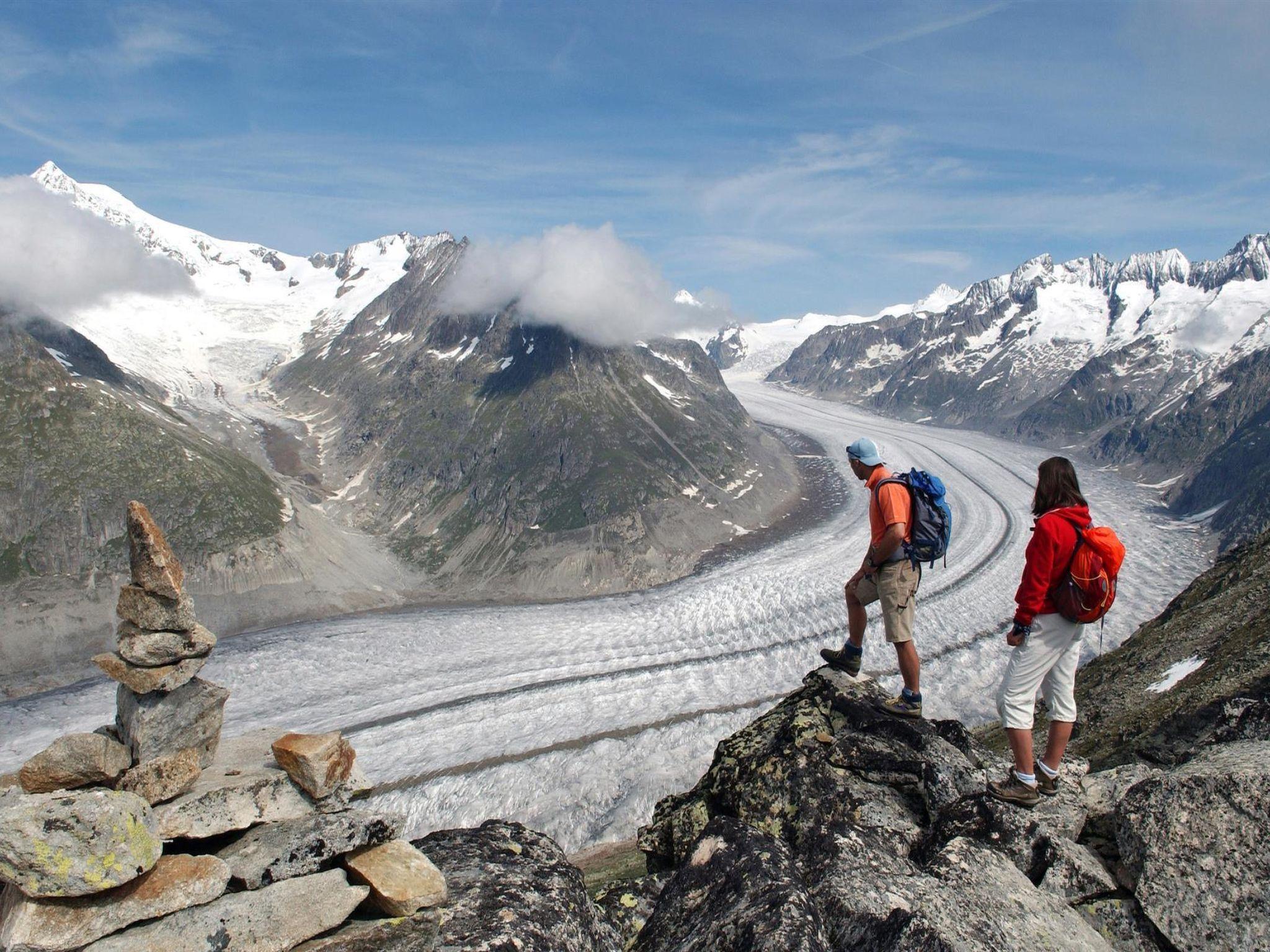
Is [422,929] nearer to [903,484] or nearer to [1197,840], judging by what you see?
[1197,840]

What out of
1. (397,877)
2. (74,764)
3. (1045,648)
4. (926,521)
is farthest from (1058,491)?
(74,764)

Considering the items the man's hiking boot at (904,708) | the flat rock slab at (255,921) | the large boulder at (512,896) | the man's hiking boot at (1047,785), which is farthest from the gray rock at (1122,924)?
the flat rock slab at (255,921)

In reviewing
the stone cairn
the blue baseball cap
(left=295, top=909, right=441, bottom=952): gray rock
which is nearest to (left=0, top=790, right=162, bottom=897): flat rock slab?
the stone cairn

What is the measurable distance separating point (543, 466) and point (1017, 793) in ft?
449

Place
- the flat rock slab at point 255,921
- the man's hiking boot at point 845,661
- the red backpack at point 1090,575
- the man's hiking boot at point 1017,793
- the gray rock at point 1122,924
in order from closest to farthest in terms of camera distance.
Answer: the flat rock slab at point 255,921
the gray rock at point 1122,924
the red backpack at point 1090,575
the man's hiking boot at point 1017,793
the man's hiking boot at point 845,661

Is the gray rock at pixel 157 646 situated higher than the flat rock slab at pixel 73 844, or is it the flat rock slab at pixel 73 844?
the gray rock at pixel 157 646

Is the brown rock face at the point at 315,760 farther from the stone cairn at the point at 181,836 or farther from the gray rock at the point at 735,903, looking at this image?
the gray rock at the point at 735,903

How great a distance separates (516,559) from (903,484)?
112 meters

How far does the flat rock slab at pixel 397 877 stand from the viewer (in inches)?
346

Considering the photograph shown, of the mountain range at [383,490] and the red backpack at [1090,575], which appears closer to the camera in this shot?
the red backpack at [1090,575]

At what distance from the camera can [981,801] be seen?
10125mm

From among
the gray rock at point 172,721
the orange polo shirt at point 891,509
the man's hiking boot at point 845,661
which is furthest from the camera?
the man's hiking boot at point 845,661

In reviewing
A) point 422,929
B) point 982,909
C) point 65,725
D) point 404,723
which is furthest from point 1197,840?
point 65,725

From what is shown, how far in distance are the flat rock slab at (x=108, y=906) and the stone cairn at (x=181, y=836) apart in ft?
0.05
